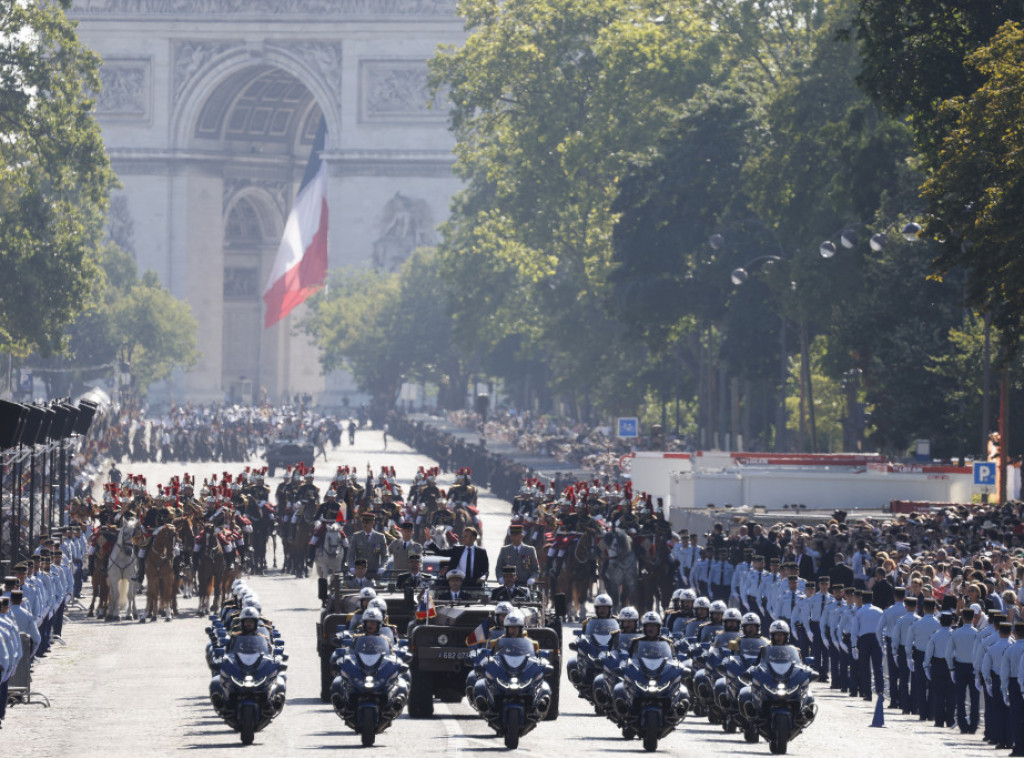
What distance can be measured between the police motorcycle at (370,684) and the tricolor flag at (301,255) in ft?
308

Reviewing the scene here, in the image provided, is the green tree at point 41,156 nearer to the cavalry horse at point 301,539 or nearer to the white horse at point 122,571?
the cavalry horse at point 301,539

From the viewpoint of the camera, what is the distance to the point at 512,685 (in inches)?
947

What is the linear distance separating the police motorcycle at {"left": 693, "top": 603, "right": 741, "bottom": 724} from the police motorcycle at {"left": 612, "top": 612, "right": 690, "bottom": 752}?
1.38 metres

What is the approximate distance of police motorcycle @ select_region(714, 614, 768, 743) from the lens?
83.3 feet

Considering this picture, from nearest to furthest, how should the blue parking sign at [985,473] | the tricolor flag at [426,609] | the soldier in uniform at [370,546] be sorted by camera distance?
the tricolor flag at [426,609]
the soldier in uniform at [370,546]
the blue parking sign at [985,473]

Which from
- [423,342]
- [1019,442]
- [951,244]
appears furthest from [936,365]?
[423,342]

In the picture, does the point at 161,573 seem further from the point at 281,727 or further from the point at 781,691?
the point at 781,691

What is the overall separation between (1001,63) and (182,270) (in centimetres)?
11961

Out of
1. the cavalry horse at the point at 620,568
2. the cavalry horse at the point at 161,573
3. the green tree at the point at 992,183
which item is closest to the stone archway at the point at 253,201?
the cavalry horse at the point at 161,573

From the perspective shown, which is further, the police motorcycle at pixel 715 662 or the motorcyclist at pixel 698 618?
the motorcyclist at pixel 698 618

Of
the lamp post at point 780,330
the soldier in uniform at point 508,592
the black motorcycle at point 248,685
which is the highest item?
the lamp post at point 780,330

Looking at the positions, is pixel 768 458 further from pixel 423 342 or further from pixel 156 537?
pixel 423 342

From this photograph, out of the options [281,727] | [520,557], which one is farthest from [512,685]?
[520,557]

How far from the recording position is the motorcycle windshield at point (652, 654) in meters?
24.7
